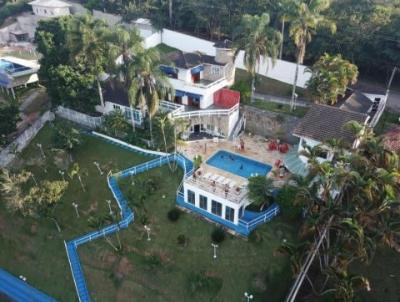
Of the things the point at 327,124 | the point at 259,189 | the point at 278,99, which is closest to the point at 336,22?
the point at 278,99

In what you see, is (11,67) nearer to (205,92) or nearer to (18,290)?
(205,92)

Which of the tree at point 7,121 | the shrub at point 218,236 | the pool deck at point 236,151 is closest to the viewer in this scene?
the shrub at point 218,236

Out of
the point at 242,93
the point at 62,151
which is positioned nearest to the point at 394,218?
the point at 242,93

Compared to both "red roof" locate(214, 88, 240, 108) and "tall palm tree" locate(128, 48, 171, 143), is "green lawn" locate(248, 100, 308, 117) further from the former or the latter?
"tall palm tree" locate(128, 48, 171, 143)

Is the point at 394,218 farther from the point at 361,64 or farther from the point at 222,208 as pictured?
the point at 361,64

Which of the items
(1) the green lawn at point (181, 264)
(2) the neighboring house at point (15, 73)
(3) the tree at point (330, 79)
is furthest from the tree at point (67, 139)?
(3) the tree at point (330, 79)

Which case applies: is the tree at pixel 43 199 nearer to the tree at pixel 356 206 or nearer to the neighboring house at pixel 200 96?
the neighboring house at pixel 200 96

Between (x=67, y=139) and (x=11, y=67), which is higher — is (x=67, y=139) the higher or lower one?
the lower one
